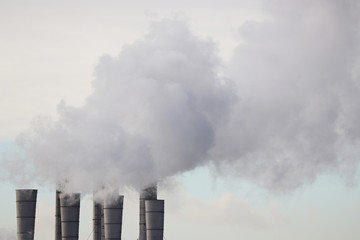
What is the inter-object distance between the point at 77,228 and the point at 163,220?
9189 mm

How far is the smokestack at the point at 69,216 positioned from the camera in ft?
230

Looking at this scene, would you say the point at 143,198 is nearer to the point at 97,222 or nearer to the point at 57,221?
the point at 97,222

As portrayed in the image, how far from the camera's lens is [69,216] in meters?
70.1

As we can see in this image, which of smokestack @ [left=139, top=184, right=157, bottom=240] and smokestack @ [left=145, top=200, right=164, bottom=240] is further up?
smokestack @ [left=139, top=184, right=157, bottom=240]

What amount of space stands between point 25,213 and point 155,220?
1211cm

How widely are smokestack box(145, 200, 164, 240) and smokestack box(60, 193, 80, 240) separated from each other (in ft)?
26.2

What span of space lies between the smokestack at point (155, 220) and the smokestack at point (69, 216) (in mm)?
7974

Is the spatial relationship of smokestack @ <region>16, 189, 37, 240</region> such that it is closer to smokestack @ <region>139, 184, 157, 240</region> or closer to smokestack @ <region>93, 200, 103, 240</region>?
smokestack @ <region>139, 184, 157, 240</region>

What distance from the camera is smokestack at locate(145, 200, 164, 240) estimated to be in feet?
217

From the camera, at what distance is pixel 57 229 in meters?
75.2

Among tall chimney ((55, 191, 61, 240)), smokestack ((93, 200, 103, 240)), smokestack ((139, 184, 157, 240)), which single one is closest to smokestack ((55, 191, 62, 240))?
tall chimney ((55, 191, 61, 240))

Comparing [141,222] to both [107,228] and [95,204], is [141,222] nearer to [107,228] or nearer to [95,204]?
[95,204]

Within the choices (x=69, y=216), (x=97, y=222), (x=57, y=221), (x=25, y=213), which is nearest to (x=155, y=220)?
(x=69, y=216)

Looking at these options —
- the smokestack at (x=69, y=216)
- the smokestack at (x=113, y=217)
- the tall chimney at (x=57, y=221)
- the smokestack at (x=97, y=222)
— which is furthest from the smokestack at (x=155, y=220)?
the smokestack at (x=97, y=222)
